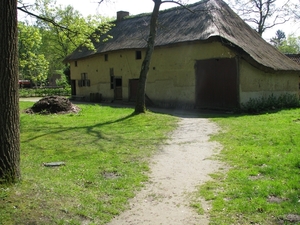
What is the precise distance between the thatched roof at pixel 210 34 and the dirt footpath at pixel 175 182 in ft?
24.8

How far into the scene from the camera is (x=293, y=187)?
17.4 feet

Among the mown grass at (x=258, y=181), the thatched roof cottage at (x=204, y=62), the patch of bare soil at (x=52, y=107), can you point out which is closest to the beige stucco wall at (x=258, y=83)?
the thatched roof cottage at (x=204, y=62)

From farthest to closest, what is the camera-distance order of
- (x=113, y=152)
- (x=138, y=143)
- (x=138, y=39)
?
1. (x=138, y=39)
2. (x=138, y=143)
3. (x=113, y=152)

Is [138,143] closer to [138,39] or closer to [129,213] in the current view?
[129,213]

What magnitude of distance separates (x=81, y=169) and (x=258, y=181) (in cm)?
347

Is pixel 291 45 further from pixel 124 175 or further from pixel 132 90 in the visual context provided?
pixel 124 175

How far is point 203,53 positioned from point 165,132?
816 centimetres

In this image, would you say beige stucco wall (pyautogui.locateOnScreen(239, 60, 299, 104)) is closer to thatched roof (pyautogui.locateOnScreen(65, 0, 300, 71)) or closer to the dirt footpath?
thatched roof (pyautogui.locateOnScreen(65, 0, 300, 71))

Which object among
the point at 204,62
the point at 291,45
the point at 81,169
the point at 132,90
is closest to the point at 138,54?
the point at 132,90

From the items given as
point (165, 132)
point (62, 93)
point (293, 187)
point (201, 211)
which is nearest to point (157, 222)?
point (201, 211)

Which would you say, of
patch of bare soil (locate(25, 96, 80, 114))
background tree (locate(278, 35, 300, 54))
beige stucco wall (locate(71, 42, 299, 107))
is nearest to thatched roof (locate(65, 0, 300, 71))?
beige stucco wall (locate(71, 42, 299, 107))

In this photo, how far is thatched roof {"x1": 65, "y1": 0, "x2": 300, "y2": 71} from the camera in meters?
16.4

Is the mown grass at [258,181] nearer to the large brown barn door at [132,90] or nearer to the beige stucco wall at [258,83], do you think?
the beige stucco wall at [258,83]

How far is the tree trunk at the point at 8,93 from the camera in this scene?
4.68m
